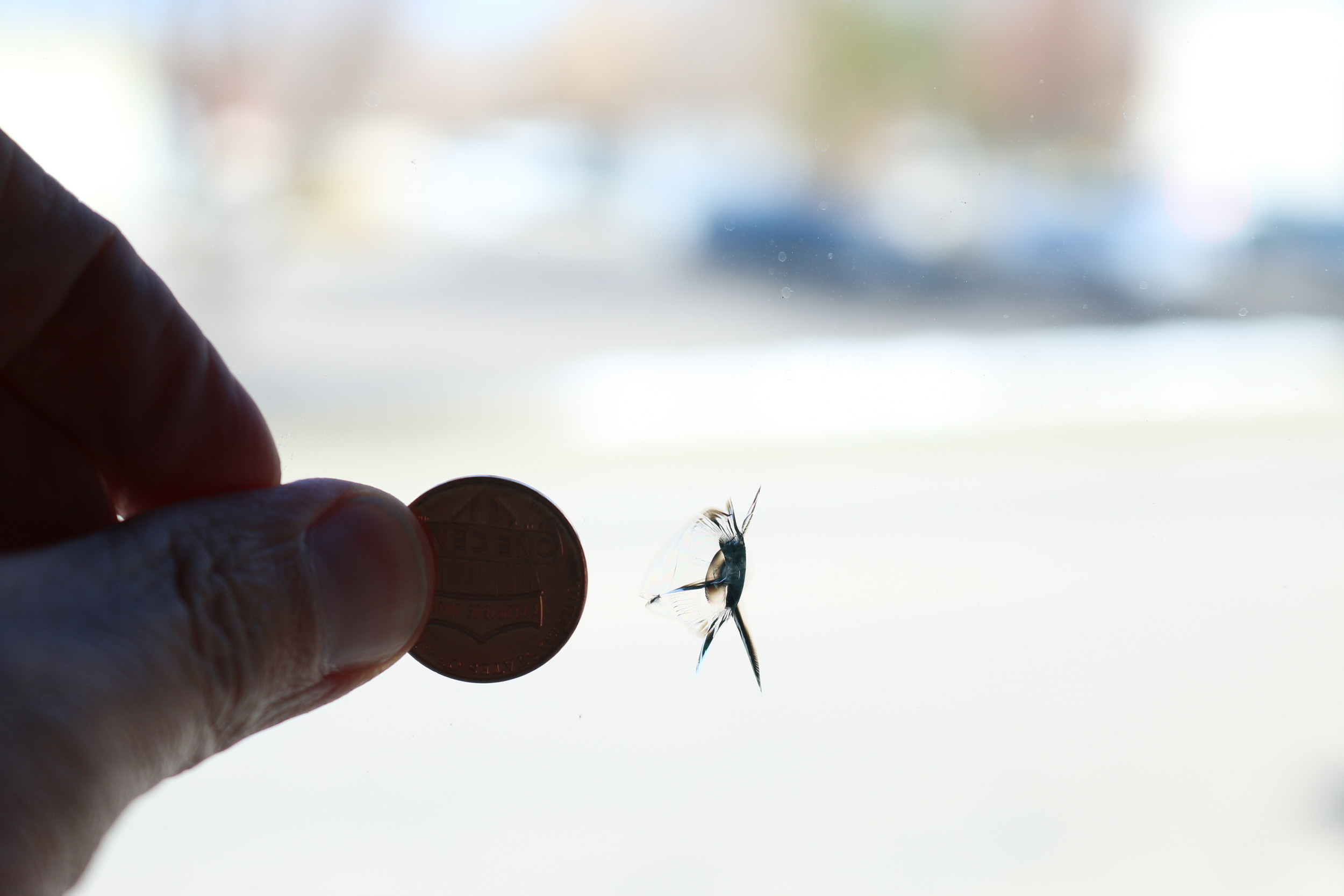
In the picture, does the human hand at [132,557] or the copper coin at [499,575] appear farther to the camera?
the copper coin at [499,575]

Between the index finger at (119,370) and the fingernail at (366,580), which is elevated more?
the index finger at (119,370)

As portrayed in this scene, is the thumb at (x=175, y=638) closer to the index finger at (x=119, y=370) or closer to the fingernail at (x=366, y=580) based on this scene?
the fingernail at (x=366, y=580)

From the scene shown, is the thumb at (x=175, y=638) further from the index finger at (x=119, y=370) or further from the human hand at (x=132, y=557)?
the index finger at (x=119, y=370)

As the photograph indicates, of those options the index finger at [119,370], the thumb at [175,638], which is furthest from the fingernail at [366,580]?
the index finger at [119,370]

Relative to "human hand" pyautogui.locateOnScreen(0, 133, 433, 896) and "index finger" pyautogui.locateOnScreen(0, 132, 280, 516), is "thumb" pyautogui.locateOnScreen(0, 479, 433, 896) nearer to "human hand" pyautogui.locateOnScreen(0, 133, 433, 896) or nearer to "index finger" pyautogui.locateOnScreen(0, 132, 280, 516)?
"human hand" pyautogui.locateOnScreen(0, 133, 433, 896)

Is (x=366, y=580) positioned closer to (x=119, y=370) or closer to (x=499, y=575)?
(x=499, y=575)

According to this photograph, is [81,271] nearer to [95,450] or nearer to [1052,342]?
[95,450]

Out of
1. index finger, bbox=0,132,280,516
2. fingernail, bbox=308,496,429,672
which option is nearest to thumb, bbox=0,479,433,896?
fingernail, bbox=308,496,429,672
